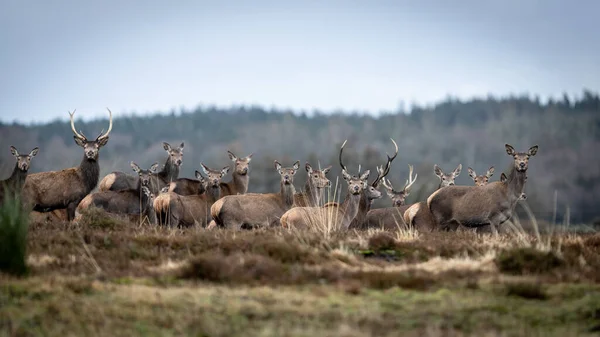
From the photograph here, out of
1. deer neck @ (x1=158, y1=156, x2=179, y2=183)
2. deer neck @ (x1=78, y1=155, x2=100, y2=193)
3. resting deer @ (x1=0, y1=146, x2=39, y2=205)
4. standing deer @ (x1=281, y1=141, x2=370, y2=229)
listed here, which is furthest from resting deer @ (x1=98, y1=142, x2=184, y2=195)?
standing deer @ (x1=281, y1=141, x2=370, y2=229)

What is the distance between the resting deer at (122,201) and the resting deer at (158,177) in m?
1.16

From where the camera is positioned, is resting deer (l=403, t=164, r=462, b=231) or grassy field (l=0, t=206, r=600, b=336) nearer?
grassy field (l=0, t=206, r=600, b=336)

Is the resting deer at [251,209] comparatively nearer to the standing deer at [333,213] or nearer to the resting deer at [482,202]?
the standing deer at [333,213]

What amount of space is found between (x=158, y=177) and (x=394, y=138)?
11936 cm

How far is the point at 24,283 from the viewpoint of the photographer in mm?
11344

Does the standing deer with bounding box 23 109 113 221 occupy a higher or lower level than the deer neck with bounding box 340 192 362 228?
higher

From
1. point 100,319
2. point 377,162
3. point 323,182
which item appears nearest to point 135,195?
point 323,182

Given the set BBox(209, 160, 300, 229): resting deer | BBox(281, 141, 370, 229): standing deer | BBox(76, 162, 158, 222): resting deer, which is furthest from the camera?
BBox(76, 162, 158, 222): resting deer

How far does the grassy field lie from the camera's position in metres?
9.81

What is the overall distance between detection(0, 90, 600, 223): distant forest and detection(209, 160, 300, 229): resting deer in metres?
54.4

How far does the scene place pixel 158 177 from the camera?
2770 cm

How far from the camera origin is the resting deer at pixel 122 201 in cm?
2459

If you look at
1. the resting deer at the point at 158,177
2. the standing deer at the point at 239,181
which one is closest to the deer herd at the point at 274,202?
the standing deer at the point at 239,181

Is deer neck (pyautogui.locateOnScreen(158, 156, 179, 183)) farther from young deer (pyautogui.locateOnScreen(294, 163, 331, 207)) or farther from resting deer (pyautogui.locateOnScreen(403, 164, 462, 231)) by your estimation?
resting deer (pyautogui.locateOnScreen(403, 164, 462, 231))
